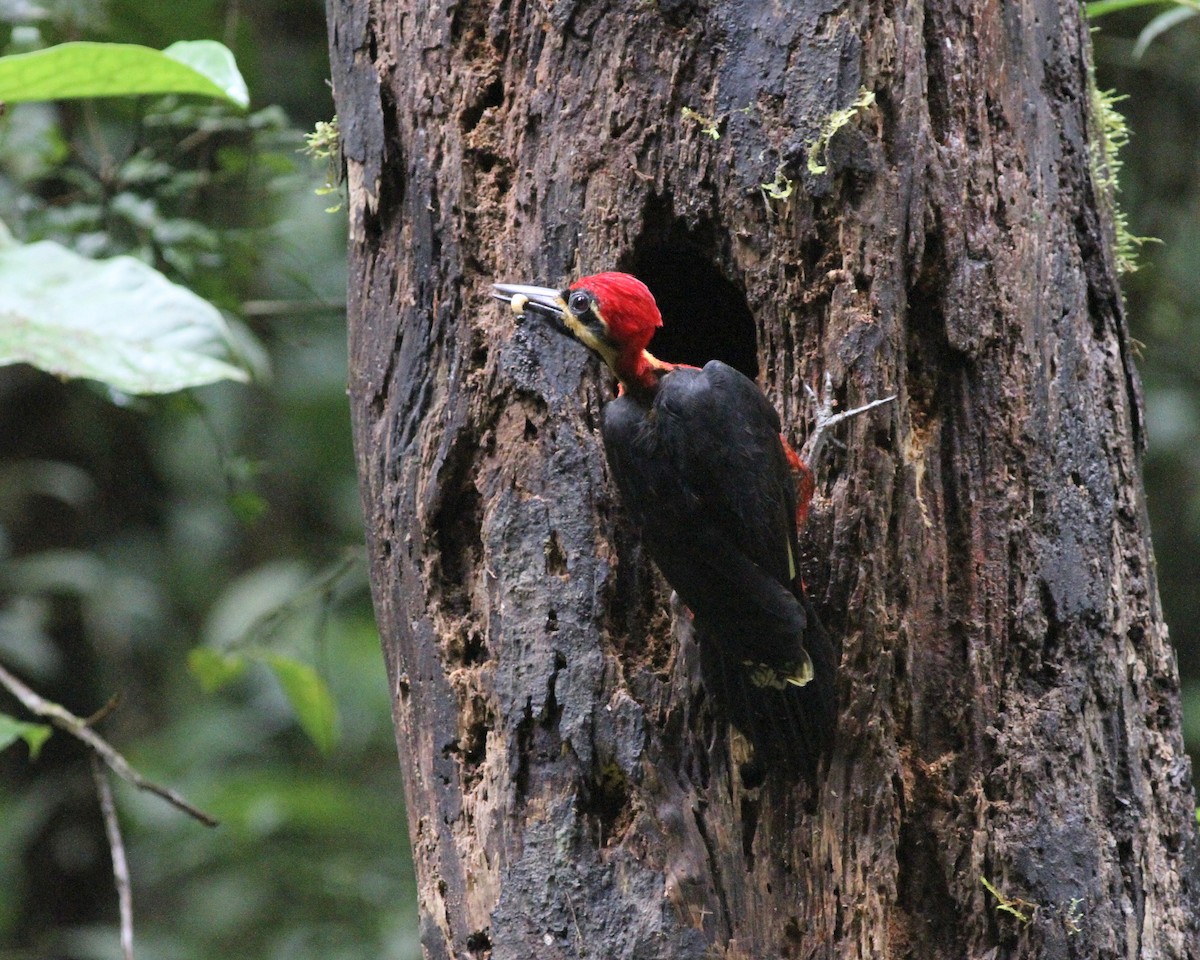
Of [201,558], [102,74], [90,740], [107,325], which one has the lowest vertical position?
[201,558]

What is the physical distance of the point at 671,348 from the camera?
3.04 meters

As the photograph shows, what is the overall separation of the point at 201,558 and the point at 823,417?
5.28 metres

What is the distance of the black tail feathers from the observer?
2187 millimetres

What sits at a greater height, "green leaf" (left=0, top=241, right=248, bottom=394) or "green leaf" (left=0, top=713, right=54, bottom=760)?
"green leaf" (left=0, top=241, right=248, bottom=394)

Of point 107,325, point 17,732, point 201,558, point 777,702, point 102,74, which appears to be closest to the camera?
point 107,325

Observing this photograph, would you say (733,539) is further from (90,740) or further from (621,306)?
A: (90,740)

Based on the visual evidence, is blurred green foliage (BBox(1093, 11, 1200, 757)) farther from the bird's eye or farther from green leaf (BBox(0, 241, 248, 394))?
green leaf (BBox(0, 241, 248, 394))

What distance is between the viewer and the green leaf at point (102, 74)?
5.60ft

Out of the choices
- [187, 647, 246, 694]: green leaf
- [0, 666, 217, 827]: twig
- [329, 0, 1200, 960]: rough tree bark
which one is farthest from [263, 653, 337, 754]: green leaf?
[329, 0, 1200, 960]: rough tree bark

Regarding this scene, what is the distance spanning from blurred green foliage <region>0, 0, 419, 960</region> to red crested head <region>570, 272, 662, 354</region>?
5.58 ft

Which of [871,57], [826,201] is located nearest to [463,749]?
[826,201]

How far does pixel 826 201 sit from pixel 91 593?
160 inches

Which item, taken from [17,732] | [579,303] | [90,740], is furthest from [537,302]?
[90,740]

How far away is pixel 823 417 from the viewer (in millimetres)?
2270
